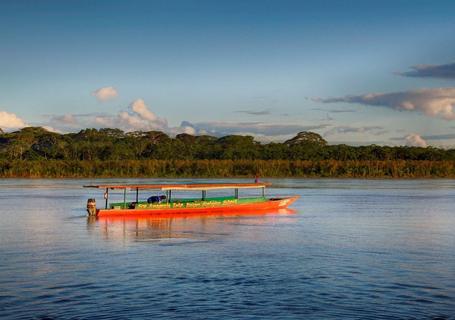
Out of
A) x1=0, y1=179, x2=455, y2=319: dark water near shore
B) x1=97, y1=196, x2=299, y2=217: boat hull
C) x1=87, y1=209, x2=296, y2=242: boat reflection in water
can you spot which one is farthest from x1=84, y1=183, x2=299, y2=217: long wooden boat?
x1=0, y1=179, x2=455, y2=319: dark water near shore

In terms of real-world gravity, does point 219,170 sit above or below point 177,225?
above

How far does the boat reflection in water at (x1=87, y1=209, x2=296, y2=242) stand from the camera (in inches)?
1156

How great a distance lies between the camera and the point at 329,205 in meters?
47.6

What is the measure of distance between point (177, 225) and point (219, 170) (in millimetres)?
69567

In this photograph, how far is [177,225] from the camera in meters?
34.4

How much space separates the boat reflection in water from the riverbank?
2416 inches

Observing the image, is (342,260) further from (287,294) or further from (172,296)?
(172,296)

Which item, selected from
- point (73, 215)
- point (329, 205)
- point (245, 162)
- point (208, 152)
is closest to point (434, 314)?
point (73, 215)

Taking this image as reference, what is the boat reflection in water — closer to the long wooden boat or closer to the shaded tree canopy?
the long wooden boat

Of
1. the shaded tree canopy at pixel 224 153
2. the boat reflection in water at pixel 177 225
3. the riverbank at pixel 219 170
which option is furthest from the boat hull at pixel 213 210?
the shaded tree canopy at pixel 224 153

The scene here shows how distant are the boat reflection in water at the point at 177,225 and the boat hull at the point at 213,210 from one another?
29cm

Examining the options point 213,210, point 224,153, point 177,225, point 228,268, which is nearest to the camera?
point 228,268

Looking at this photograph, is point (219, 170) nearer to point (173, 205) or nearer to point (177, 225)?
point (173, 205)

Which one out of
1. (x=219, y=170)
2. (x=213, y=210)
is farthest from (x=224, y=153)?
(x=213, y=210)
